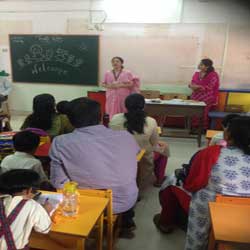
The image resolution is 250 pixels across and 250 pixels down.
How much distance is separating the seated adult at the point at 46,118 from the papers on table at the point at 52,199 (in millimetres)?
1250

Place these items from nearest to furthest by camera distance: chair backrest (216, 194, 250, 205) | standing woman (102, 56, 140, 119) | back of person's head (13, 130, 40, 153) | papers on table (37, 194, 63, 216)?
papers on table (37, 194, 63, 216)
chair backrest (216, 194, 250, 205)
back of person's head (13, 130, 40, 153)
standing woman (102, 56, 140, 119)

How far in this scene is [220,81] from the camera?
18.3 ft

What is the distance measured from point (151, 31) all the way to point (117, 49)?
0.80 metres

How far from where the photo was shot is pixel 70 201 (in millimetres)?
1359

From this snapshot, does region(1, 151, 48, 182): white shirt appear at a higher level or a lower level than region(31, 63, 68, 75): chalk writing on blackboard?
lower

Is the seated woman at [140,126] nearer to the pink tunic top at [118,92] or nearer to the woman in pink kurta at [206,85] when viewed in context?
the pink tunic top at [118,92]

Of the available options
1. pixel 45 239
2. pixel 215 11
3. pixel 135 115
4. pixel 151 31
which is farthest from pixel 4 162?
pixel 215 11

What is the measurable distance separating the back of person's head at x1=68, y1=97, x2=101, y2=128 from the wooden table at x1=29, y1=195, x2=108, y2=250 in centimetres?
42

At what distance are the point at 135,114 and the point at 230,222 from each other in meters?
1.42

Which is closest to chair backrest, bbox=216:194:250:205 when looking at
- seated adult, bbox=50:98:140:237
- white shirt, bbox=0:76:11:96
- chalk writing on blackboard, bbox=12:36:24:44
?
seated adult, bbox=50:98:140:237

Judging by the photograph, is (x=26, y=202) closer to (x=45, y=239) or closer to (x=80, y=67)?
(x=45, y=239)

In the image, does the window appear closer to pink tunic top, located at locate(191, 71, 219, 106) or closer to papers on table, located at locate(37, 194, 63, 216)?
pink tunic top, located at locate(191, 71, 219, 106)

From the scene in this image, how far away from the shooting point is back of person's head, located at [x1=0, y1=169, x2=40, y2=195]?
1.28m

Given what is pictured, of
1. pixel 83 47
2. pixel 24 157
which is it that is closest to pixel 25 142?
pixel 24 157
